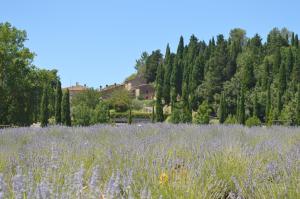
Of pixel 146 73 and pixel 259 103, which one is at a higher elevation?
pixel 146 73

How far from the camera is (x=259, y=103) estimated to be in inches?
1850

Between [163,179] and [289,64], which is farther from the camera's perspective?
[289,64]

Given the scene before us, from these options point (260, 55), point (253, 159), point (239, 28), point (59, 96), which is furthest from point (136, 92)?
point (253, 159)

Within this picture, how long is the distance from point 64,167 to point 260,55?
204 ft

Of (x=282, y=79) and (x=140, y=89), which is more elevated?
(x=140, y=89)

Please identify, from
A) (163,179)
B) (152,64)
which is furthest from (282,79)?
(163,179)

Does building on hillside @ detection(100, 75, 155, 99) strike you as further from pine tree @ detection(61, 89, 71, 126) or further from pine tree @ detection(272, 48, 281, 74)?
pine tree @ detection(61, 89, 71, 126)

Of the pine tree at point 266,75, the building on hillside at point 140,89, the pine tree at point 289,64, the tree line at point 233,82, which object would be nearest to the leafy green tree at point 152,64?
the building on hillside at point 140,89

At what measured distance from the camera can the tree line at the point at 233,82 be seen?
1539 inches

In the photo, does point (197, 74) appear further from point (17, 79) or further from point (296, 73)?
point (17, 79)

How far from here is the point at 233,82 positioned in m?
55.3

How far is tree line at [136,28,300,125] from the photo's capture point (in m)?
39.1

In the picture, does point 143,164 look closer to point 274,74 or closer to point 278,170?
point 278,170

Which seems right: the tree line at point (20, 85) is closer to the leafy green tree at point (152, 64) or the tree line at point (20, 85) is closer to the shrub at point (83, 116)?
the shrub at point (83, 116)
